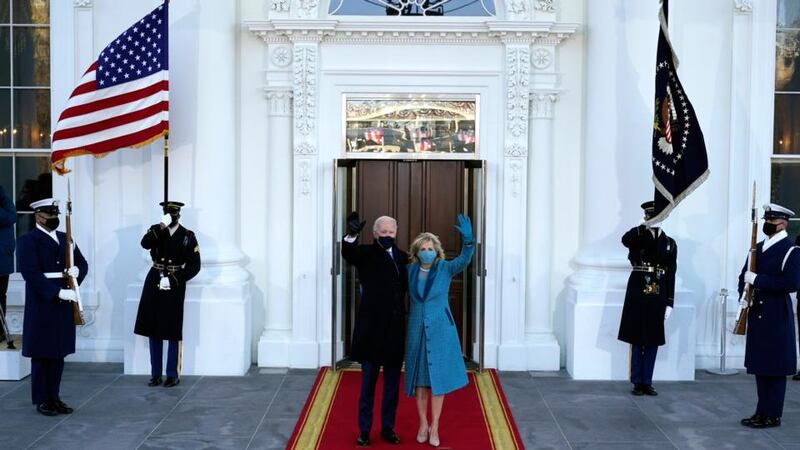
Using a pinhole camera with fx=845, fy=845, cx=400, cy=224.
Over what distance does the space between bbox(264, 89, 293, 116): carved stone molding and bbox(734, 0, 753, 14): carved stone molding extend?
4.57 metres

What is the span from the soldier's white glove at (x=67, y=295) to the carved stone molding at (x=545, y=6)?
16.8 feet

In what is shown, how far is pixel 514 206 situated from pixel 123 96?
3911mm

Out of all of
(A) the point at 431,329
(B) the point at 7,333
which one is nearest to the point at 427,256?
(A) the point at 431,329

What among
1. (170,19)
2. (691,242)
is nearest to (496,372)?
(691,242)

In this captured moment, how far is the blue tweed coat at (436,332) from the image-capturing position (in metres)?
5.75

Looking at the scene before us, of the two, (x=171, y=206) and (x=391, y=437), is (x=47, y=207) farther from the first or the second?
(x=391, y=437)

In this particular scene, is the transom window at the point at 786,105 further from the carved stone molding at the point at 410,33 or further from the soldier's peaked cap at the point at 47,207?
the soldier's peaked cap at the point at 47,207

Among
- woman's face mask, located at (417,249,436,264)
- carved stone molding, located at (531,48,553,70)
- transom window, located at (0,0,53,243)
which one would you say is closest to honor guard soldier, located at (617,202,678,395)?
carved stone molding, located at (531,48,553,70)

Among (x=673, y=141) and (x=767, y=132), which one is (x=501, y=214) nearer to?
(x=673, y=141)

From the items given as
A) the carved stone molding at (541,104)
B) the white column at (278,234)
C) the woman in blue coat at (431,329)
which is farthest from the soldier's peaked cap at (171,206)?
the carved stone molding at (541,104)

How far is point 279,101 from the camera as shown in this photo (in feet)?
28.2

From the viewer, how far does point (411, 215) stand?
28.5 feet

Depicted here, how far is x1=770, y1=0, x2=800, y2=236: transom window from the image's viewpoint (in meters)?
8.73

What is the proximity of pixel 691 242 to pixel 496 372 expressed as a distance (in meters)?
2.38
